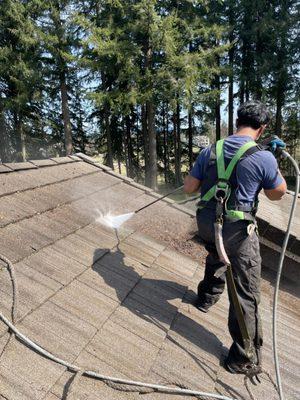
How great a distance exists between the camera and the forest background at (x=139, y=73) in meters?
18.5

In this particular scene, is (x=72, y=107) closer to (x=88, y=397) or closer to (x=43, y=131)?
(x=43, y=131)

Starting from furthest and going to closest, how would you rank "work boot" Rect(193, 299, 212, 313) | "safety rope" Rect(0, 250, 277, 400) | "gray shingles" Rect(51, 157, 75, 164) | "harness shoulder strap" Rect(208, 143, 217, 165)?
"gray shingles" Rect(51, 157, 75, 164) < "work boot" Rect(193, 299, 212, 313) < "harness shoulder strap" Rect(208, 143, 217, 165) < "safety rope" Rect(0, 250, 277, 400)

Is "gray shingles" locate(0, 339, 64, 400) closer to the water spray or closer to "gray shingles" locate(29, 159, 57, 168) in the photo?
the water spray

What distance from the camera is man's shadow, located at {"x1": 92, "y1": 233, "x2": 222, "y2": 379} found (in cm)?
254

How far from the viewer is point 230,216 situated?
250cm

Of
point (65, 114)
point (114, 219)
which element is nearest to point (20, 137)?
point (65, 114)

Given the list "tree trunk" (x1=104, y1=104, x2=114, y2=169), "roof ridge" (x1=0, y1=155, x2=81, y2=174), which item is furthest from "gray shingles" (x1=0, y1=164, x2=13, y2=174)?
"tree trunk" (x1=104, y1=104, x2=114, y2=169)

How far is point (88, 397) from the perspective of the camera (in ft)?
5.68

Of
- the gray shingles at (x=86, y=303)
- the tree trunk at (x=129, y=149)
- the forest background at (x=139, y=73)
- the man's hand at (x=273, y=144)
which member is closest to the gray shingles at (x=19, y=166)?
the gray shingles at (x=86, y=303)

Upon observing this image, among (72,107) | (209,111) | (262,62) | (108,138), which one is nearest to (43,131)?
(72,107)

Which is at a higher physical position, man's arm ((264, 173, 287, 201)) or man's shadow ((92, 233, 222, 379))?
man's arm ((264, 173, 287, 201))

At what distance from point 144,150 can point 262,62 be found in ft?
31.6

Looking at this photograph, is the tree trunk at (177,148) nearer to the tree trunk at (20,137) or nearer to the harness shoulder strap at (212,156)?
the tree trunk at (20,137)

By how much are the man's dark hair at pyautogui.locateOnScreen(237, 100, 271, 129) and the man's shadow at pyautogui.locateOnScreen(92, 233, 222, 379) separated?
154cm
